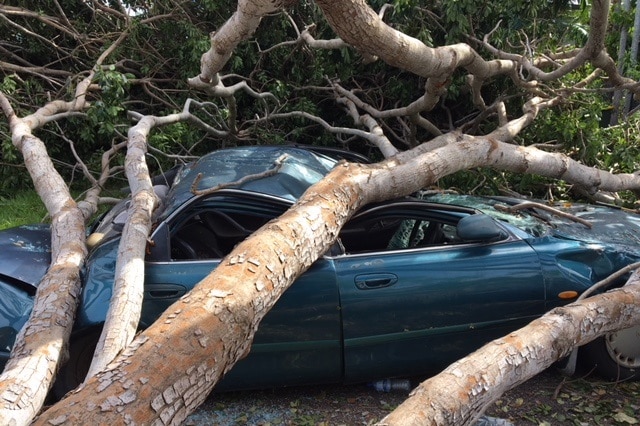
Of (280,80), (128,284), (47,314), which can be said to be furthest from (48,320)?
(280,80)

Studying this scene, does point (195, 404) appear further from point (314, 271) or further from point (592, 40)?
point (592, 40)

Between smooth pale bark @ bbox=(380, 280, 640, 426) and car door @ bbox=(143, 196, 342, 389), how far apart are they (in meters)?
0.89

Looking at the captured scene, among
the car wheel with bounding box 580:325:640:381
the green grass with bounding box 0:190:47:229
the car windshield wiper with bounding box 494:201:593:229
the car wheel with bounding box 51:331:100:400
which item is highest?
the green grass with bounding box 0:190:47:229

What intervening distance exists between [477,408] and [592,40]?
11.9 feet

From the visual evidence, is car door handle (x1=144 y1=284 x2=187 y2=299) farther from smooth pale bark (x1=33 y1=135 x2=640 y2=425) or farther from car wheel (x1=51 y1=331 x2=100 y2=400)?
smooth pale bark (x1=33 y1=135 x2=640 y2=425)

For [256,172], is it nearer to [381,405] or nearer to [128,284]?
[128,284]

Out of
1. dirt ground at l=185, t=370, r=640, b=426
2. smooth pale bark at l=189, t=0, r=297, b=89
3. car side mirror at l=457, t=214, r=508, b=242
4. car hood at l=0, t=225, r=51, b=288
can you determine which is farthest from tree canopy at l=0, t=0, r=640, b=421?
car side mirror at l=457, t=214, r=508, b=242

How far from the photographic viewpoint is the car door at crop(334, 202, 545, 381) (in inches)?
126

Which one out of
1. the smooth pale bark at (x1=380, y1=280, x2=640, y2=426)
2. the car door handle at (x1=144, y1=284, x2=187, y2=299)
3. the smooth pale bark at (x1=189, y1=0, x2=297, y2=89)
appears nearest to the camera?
the smooth pale bark at (x1=380, y1=280, x2=640, y2=426)

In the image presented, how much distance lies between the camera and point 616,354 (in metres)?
3.46

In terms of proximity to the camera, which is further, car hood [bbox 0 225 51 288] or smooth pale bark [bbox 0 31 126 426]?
car hood [bbox 0 225 51 288]

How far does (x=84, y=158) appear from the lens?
26.6ft

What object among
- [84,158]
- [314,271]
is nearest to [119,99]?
[84,158]

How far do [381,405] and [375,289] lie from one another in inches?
30.0
